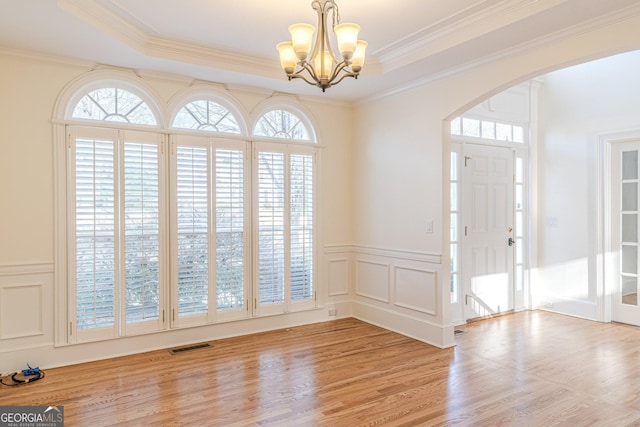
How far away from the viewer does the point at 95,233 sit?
12.9 ft

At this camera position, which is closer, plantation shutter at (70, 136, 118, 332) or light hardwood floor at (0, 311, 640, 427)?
light hardwood floor at (0, 311, 640, 427)

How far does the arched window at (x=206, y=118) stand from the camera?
4.41 meters

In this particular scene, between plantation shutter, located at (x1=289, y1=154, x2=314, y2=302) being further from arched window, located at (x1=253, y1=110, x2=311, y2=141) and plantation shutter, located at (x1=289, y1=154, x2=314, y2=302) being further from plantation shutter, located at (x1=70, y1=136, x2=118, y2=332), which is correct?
plantation shutter, located at (x1=70, y1=136, x2=118, y2=332)

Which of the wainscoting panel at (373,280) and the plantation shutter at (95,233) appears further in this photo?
the wainscoting panel at (373,280)

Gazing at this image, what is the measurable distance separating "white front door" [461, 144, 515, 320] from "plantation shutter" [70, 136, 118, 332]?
3931mm

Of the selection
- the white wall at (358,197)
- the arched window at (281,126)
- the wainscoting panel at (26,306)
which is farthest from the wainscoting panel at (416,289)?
the wainscoting panel at (26,306)

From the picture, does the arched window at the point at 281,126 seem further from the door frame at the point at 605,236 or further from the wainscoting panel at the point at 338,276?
the door frame at the point at 605,236

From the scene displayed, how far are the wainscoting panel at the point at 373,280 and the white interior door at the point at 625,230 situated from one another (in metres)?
2.79

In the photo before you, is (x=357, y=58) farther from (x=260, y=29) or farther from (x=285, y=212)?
(x=285, y=212)

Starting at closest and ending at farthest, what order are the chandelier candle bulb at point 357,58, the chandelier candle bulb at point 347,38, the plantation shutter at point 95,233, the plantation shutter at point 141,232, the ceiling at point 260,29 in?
1. the chandelier candle bulb at point 347,38
2. the chandelier candle bulb at point 357,58
3. the ceiling at point 260,29
4. the plantation shutter at point 95,233
5. the plantation shutter at point 141,232

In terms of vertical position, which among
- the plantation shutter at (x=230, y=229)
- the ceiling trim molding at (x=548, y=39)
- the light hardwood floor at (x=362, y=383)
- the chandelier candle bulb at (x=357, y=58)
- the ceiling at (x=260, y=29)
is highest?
the ceiling at (x=260, y=29)

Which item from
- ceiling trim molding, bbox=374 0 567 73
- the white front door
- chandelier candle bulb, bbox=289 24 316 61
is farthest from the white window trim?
chandelier candle bulb, bbox=289 24 316 61

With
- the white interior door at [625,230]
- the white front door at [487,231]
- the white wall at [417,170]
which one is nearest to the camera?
the white wall at [417,170]

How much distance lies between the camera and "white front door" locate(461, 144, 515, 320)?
5184mm
